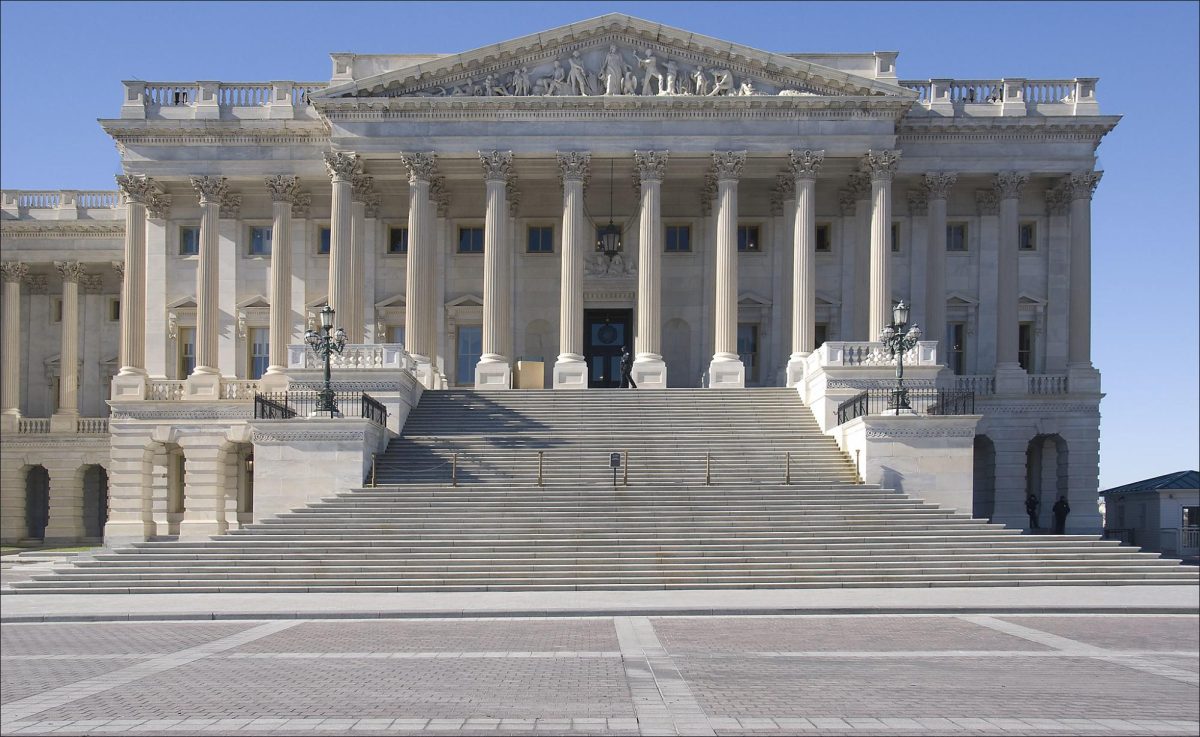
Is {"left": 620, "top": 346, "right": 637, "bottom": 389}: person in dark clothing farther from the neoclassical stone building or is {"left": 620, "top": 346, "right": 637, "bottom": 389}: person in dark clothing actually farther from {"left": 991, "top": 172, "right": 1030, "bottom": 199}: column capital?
{"left": 991, "top": 172, "right": 1030, "bottom": 199}: column capital

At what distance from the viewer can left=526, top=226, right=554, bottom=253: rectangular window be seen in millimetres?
60219

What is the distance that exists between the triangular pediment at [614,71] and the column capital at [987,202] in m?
8.28

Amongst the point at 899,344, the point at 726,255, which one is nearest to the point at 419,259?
the point at 726,255

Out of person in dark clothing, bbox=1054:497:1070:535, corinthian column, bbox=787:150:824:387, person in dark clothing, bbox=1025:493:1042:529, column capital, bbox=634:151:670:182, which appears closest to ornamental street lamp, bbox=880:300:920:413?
corinthian column, bbox=787:150:824:387

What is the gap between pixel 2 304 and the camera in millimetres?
67875

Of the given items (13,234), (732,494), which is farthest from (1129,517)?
(13,234)

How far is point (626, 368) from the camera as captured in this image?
187 ft

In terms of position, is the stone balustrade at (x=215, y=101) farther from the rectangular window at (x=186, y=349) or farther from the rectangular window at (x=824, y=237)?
the rectangular window at (x=824, y=237)

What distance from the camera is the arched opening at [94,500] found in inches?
2623

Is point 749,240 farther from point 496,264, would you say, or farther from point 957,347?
point 496,264

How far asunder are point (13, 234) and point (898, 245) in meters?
44.3

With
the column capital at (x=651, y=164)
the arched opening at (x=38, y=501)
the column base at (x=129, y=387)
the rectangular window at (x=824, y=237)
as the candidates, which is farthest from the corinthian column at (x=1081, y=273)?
the arched opening at (x=38, y=501)

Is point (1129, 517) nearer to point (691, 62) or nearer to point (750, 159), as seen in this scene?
point (750, 159)

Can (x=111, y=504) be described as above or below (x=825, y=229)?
below
